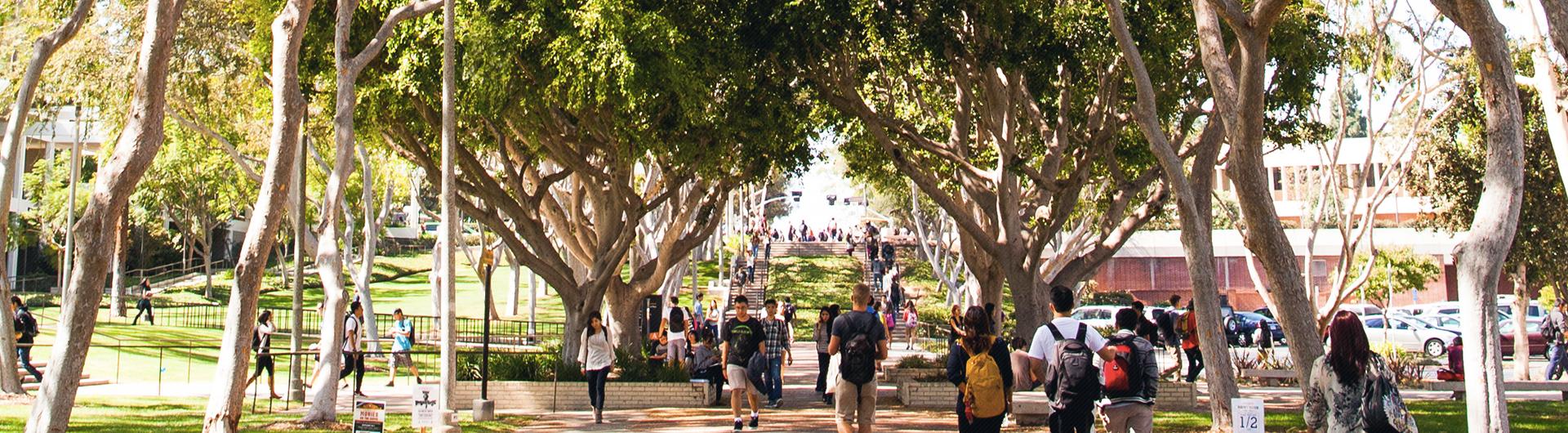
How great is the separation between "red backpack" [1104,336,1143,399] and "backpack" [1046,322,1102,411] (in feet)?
0.27

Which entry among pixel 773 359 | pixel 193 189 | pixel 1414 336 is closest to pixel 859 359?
pixel 773 359

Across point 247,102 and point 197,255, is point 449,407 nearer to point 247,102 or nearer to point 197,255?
point 247,102

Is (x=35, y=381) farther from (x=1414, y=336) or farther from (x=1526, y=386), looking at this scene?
(x=1414, y=336)

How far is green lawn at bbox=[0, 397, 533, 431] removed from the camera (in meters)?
13.8

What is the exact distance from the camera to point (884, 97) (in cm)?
2408

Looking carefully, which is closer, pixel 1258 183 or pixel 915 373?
pixel 1258 183

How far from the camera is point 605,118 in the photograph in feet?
62.1

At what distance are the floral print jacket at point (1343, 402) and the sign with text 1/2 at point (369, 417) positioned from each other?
20.9ft

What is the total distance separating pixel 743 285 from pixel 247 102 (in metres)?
25.5

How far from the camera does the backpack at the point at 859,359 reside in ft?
34.1

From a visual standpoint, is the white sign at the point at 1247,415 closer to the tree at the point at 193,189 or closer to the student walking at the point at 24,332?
the student walking at the point at 24,332

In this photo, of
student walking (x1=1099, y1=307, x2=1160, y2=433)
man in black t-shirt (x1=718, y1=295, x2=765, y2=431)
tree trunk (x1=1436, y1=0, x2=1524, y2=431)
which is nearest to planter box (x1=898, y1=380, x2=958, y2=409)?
man in black t-shirt (x1=718, y1=295, x2=765, y2=431)

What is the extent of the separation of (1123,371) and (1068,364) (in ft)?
1.21

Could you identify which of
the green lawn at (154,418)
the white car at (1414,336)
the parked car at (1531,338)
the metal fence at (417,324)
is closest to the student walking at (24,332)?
the green lawn at (154,418)
